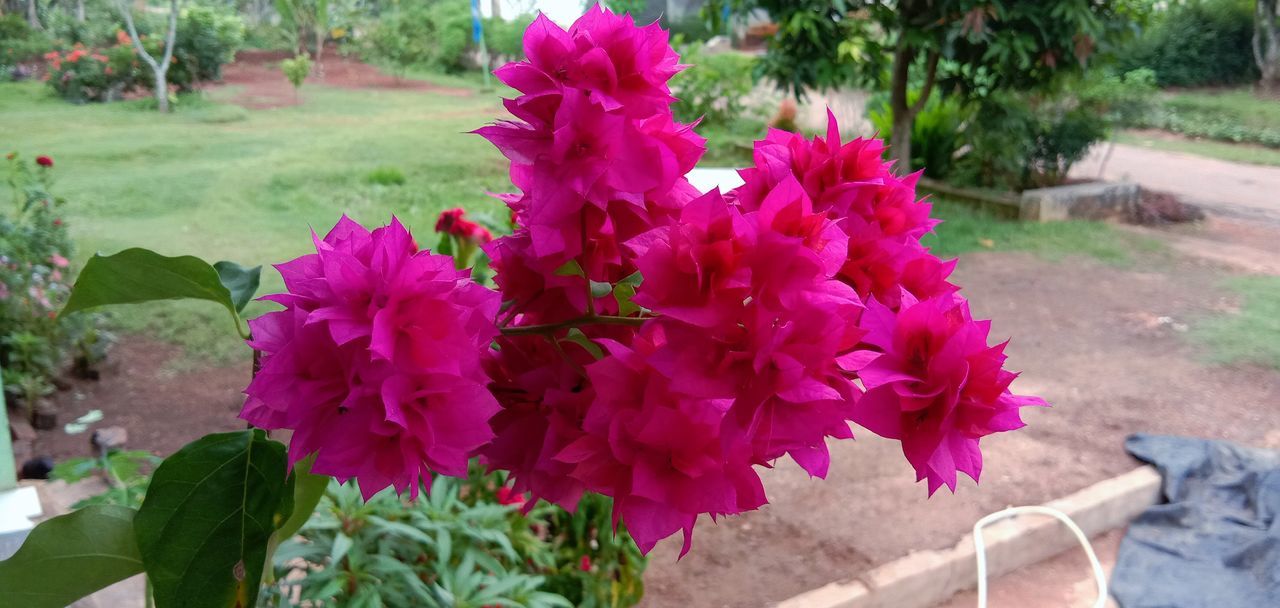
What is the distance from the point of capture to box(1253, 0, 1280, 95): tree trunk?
4.99 metres

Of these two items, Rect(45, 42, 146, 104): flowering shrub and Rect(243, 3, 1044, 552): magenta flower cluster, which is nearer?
Rect(243, 3, 1044, 552): magenta flower cluster

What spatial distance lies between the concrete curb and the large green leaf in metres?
1.48

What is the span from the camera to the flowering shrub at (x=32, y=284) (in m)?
2.01

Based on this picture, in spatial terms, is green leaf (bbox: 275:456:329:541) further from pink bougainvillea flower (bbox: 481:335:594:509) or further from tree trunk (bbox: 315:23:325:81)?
tree trunk (bbox: 315:23:325:81)

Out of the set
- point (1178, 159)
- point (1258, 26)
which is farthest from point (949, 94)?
point (1258, 26)

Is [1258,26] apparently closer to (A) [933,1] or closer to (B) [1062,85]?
(B) [1062,85]

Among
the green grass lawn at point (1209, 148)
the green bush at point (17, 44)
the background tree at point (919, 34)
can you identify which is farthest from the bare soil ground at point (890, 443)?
the green grass lawn at point (1209, 148)

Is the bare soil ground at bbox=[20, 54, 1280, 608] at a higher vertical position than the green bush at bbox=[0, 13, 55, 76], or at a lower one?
lower

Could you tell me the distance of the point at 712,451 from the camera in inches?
12.7

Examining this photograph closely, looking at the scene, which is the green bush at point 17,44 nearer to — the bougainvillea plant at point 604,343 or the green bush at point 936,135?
the bougainvillea plant at point 604,343

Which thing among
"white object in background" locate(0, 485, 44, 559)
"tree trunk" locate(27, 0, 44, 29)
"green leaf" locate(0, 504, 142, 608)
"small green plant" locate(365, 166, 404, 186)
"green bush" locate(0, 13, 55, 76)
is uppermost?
"tree trunk" locate(27, 0, 44, 29)

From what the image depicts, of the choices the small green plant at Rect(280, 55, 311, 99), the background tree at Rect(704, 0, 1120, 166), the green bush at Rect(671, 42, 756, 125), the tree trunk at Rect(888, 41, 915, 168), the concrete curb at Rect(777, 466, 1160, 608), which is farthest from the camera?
the tree trunk at Rect(888, 41, 915, 168)

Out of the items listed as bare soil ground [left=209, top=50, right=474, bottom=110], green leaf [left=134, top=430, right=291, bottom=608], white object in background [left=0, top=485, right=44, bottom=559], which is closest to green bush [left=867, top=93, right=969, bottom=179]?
bare soil ground [left=209, top=50, right=474, bottom=110]

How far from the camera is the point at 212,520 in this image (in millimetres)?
377
